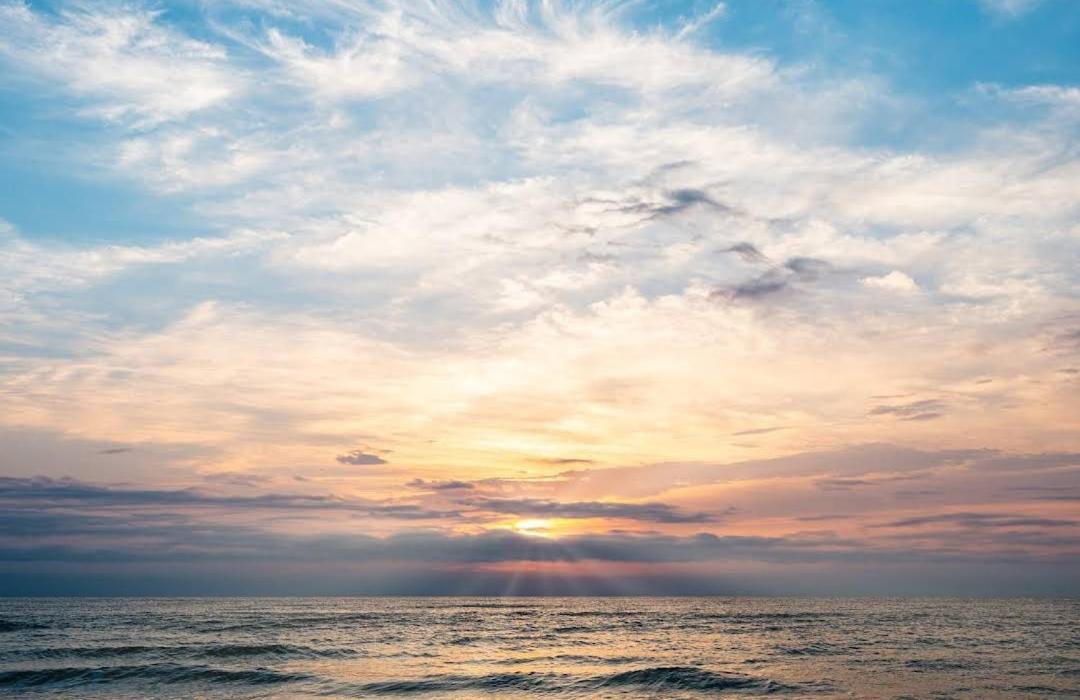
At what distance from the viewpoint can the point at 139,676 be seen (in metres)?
49.3

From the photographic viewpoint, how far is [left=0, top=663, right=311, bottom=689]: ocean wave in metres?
46.4

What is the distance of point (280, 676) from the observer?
48094 millimetres

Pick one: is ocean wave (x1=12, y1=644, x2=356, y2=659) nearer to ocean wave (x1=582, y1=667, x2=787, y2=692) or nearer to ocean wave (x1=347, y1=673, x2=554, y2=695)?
ocean wave (x1=347, y1=673, x2=554, y2=695)

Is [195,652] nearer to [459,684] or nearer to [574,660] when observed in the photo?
[459,684]

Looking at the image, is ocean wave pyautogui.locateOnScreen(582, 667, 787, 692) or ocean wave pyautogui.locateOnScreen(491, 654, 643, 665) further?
ocean wave pyautogui.locateOnScreen(491, 654, 643, 665)

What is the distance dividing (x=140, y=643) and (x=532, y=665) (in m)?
39.0

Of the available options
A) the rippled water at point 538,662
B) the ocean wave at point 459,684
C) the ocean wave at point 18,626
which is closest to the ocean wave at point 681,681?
the rippled water at point 538,662

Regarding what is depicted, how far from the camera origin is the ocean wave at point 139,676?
152ft

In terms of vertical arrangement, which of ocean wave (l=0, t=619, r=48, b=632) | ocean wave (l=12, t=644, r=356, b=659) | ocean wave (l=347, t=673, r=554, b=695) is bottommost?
ocean wave (l=0, t=619, r=48, b=632)

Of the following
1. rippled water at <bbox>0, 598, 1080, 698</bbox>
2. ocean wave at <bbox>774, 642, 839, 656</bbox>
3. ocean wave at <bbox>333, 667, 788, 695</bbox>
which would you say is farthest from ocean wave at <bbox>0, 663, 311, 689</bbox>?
ocean wave at <bbox>774, 642, 839, 656</bbox>

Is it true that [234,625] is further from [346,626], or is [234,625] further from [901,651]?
[901,651]

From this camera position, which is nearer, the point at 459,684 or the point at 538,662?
the point at 459,684

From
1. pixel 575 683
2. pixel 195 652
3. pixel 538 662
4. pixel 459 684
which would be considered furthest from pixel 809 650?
pixel 195 652

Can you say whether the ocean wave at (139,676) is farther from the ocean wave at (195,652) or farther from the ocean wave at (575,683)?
the ocean wave at (195,652)
